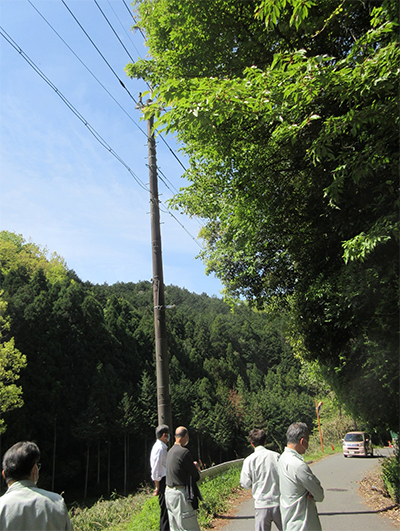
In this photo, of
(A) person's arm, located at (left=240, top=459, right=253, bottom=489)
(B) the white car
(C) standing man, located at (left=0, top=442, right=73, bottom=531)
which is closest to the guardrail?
(A) person's arm, located at (left=240, top=459, right=253, bottom=489)

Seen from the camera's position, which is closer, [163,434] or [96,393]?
[163,434]

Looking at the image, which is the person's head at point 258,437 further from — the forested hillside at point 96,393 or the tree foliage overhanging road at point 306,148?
the forested hillside at point 96,393

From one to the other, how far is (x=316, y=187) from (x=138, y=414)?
5455 centimetres

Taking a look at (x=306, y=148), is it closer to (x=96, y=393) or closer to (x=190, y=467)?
(x=190, y=467)

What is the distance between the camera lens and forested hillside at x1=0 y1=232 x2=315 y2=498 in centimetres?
4975

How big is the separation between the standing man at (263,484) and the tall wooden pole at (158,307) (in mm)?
2739

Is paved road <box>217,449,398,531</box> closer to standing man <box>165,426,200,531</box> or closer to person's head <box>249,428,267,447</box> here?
standing man <box>165,426,200,531</box>

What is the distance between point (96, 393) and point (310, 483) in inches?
2168

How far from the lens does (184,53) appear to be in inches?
295

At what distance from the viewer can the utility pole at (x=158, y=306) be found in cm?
718

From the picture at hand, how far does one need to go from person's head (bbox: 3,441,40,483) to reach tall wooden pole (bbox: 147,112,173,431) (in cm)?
475

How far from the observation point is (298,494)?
3668mm

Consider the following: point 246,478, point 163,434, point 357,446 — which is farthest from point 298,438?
point 357,446

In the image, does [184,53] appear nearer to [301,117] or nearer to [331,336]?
[301,117]
